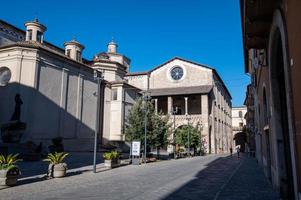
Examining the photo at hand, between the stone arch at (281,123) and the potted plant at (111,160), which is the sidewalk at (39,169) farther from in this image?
the stone arch at (281,123)

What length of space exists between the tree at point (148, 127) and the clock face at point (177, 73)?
3094 cm

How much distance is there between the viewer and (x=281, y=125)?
28.8 ft

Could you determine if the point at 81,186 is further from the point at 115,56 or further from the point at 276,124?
the point at 115,56

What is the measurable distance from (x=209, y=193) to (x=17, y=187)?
23.8ft

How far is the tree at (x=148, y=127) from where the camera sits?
2889cm

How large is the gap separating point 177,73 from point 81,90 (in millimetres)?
26184

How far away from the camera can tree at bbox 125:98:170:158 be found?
2889 centimetres

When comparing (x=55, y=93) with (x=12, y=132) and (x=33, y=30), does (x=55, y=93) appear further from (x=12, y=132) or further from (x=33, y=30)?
(x=33, y=30)

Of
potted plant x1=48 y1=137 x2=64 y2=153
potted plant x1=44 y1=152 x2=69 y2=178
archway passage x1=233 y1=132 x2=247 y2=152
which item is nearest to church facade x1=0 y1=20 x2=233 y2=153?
potted plant x1=48 y1=137 x2=64 y2=153

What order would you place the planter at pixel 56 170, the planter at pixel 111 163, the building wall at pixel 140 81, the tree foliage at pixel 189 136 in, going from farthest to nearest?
the building wall at pixel 140 81 → the tree foliage at pixel 189 136 → the planter at pixel 111 163 → the planter at pixel 56 170

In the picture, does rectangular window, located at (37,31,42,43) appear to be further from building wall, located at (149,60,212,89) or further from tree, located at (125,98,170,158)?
building wall, located at (149,60,212,89)

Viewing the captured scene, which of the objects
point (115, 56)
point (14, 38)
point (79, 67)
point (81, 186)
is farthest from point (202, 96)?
point (81, 186)

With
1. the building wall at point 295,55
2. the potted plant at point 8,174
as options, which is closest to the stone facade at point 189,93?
the potted plant at point 8,174

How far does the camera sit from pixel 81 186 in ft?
39.4
